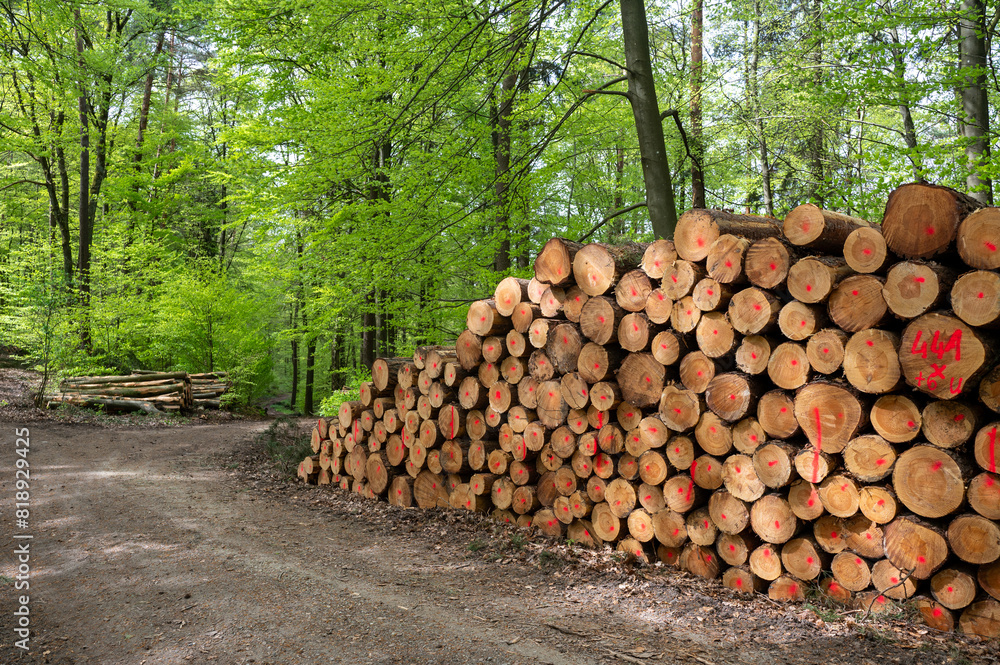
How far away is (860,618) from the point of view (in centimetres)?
315

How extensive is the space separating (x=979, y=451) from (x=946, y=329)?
0.62 meters

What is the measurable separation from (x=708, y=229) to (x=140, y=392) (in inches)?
508

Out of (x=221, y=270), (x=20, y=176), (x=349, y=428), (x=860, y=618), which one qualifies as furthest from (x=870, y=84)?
(x=20, y=176)

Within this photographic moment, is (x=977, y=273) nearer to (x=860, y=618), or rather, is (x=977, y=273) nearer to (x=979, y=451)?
(x=979, y=451)

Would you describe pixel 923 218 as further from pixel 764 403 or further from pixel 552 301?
pixel 552 301

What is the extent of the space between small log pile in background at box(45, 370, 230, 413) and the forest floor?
21.9 feet

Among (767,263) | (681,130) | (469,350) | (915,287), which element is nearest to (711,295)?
(767,263)

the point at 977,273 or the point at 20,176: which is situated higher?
the point at 20,176

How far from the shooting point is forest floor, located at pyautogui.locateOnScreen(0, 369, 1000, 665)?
118 inches

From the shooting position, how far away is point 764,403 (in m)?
3.67

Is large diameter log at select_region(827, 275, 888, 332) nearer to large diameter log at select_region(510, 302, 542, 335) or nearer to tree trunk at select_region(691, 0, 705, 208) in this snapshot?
large diameter log at select_region(510, 302, 542, 335)

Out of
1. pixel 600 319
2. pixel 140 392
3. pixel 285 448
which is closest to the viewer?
pixel 600 319

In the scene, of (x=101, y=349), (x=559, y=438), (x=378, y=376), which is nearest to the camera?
(x=559, y=438)

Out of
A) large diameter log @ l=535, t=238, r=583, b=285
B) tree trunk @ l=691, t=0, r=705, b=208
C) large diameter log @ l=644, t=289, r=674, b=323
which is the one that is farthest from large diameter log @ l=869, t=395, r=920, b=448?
tree trunk @ l=691, t=0, r=705, b=208
